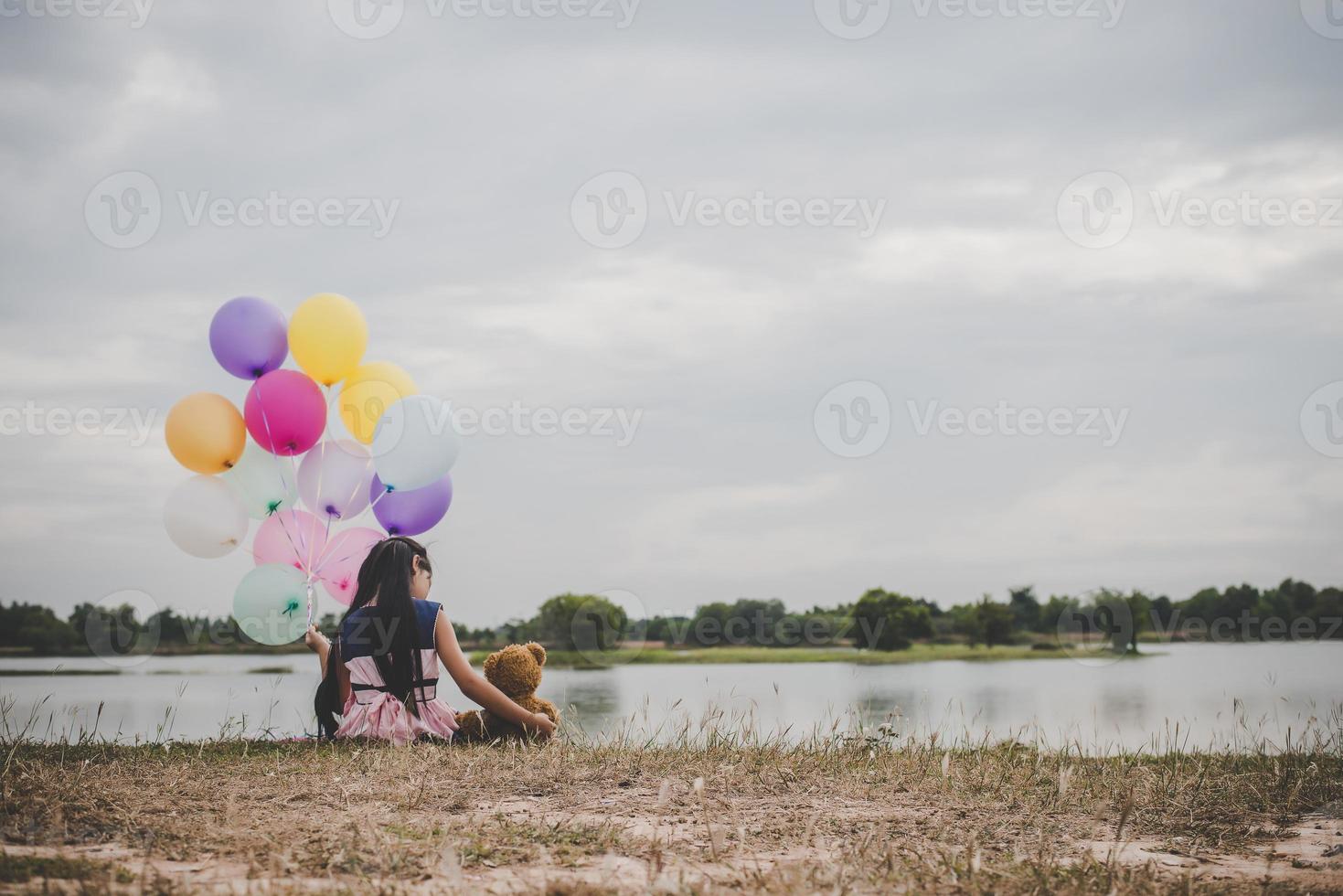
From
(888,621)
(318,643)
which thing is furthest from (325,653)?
(888,621)

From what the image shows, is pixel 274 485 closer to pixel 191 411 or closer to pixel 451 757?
pixel 191 411

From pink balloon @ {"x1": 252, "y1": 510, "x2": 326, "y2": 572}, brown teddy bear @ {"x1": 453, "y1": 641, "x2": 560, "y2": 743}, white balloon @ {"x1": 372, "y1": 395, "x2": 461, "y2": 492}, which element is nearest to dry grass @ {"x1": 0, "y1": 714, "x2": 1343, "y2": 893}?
brown teddy bear @ {"x1": 453, "y1": 641, "x2": 560, "y2": 743}

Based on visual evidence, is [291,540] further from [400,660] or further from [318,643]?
[400,660]

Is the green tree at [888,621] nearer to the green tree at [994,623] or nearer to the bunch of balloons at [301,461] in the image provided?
the green tree at [994,623]

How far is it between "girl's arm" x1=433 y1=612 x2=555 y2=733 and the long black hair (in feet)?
0.54

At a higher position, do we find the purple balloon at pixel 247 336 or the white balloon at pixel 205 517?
the purple balloon at pixel 247 336

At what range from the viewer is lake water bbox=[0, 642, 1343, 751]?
7.09 meters

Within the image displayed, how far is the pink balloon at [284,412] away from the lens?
7816 mm

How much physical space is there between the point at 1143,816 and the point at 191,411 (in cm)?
701

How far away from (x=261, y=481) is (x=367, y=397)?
107cm

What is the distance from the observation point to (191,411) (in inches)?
309

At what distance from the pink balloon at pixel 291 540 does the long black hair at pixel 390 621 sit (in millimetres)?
1435

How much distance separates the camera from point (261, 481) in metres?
8.11

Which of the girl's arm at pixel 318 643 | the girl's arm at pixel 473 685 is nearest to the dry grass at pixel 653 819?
the girl's arm at pixel 473 685
